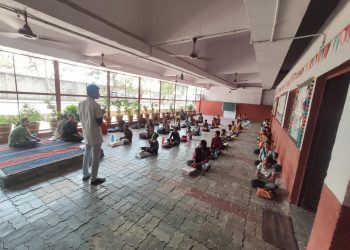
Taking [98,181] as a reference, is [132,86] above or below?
above

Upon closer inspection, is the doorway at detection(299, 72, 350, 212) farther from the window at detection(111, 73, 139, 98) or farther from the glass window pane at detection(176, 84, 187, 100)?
the glass window pane at detection(176, 84, 187, 100)

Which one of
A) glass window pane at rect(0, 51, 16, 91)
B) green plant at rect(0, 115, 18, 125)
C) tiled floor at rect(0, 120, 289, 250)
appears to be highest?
glass window pane at rect(0, 51, 16, 91)

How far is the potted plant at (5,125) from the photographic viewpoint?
18.4 feet

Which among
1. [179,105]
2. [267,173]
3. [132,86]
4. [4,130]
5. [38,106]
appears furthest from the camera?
[179,105]

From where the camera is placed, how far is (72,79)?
7535 millimetres

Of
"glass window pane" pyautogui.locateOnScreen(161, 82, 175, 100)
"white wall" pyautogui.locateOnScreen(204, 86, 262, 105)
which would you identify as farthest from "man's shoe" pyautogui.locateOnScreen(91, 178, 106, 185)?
"white wall" pyautogui.locateOnScreen(204, 86, 262, 105)

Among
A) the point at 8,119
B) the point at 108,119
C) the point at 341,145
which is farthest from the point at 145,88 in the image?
the point at 341,145

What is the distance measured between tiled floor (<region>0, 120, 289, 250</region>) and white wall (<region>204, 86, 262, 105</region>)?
50.0ft

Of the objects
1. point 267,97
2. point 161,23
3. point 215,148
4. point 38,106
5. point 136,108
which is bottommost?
point 215,148

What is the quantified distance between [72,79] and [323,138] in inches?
348

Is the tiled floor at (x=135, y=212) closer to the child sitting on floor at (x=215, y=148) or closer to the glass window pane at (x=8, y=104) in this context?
the child sitting on floor at (x=215, y=148)

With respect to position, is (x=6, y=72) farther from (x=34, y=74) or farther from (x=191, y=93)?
(x=191, y=93)

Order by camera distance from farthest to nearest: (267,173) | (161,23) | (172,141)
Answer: (172,141)
(267,173)
(161,23)

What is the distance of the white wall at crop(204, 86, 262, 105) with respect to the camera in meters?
17.3
